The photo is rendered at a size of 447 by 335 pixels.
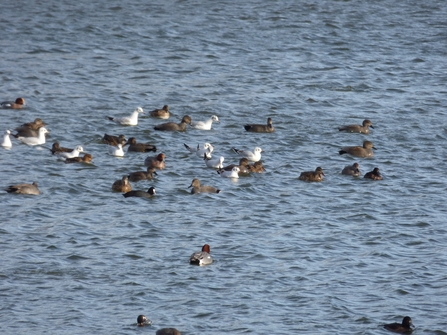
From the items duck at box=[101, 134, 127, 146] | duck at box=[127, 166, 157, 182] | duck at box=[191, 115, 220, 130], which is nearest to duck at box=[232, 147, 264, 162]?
duck at box=[127, 166, 157, 182]

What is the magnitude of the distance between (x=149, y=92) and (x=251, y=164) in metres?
7.79

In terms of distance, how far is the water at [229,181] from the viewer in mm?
12766

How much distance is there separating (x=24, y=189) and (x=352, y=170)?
25.2 ft

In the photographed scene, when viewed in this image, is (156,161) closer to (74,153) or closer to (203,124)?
(74,153)

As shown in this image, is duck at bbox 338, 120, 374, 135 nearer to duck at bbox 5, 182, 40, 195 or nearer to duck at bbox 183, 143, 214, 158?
duck at bbox 183, 143, 214, 158

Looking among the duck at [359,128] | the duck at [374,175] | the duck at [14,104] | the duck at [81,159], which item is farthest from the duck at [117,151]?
the duck at [359,128]

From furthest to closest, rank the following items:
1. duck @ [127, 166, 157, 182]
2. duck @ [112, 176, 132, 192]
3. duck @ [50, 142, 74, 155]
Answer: duck @ [50, 142, 74, 155], duck @ [127, 166, 157, 182], duck @ [112, 176, 132, 192]

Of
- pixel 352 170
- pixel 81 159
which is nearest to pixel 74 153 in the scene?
pixel 81 159

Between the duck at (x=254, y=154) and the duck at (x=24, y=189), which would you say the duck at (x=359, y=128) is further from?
the duck at (x=24, y=189)

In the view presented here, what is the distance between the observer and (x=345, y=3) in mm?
39500

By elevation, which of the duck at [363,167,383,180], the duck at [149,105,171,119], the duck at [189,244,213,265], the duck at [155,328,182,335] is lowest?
the duck at [363,167,383,180]

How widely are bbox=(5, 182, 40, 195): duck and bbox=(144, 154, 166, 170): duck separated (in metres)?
3.08

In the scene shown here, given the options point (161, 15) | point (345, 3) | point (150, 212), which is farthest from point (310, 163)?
point (345, 3)

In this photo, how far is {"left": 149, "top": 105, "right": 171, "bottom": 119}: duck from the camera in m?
23.5
